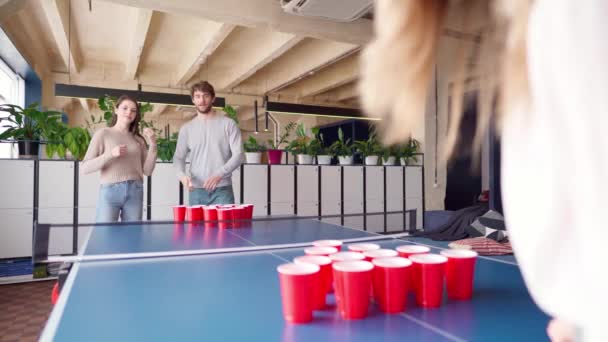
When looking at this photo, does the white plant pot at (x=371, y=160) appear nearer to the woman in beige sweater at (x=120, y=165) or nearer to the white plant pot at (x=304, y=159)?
the white plant pot at (x=304, y=159)

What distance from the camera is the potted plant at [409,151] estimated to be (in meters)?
5.86

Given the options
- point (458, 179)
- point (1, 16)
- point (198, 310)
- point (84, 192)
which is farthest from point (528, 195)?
point (458, 179)

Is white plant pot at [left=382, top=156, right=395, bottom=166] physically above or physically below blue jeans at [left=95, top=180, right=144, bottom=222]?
above

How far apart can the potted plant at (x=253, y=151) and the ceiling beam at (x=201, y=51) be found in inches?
65.4

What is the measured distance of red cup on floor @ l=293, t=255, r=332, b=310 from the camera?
0.74 meters

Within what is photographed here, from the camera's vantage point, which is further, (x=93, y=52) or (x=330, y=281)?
(x=93, y=52)

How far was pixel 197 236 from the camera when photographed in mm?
1682

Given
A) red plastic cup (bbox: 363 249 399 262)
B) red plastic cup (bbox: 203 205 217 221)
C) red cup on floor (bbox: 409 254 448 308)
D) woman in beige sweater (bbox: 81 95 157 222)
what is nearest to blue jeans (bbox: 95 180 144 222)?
woman in beige sweater (bbox: 81 95 157 222)

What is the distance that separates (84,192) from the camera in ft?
13.3

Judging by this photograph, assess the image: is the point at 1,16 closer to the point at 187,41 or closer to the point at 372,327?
the point at 187,41

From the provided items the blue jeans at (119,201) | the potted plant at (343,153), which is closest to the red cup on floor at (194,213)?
the blue jeans at (119,201)

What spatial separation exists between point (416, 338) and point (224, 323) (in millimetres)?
325

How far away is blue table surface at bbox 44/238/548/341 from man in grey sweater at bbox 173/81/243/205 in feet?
5.14

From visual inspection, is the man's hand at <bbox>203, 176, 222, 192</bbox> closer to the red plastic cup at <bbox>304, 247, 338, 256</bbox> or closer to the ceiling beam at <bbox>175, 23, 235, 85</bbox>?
the red plastic cup at <bbox>304, 247, 338, 256</bbox>
